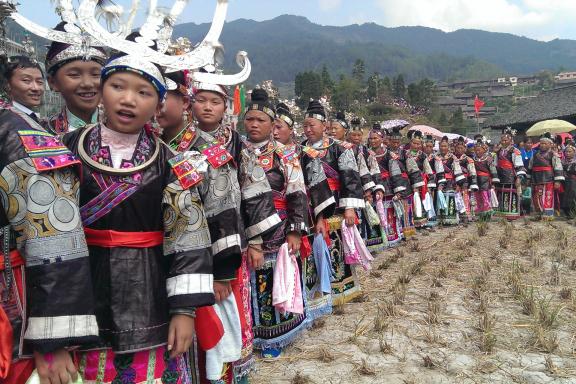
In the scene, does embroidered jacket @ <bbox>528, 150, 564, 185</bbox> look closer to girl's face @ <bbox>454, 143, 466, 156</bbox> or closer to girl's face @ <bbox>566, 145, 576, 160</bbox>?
girl's face @ <bbox>566, 145, 576, 160</bbox>

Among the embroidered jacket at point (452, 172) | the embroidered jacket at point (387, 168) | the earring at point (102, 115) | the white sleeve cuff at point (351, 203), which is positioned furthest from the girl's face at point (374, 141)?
the earring at point (102, 115)

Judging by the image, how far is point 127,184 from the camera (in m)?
2.05

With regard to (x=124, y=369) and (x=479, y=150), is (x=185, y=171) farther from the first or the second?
(x=479, y=150)

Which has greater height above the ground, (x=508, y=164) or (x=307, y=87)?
(x=307, y=87)

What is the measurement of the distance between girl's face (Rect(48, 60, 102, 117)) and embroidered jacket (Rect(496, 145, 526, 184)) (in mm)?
12869

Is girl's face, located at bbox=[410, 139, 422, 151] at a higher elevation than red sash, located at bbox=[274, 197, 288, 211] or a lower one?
higher

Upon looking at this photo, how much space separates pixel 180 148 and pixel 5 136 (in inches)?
47.0

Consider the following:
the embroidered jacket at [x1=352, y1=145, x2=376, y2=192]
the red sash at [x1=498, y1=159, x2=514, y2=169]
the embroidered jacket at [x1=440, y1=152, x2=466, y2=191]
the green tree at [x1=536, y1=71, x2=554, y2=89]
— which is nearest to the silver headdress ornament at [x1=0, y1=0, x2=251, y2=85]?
the embroidered jacket at [x1=352, y1=145, x2=376, y2=192]

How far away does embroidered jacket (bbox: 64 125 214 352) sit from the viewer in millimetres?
2033

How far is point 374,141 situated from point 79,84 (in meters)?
7.44

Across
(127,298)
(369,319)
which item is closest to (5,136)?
(127,298)

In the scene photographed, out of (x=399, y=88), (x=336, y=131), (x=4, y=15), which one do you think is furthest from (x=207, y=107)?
(x=399, y=88)

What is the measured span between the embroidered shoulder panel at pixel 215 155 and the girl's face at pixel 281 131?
2138 millimetres

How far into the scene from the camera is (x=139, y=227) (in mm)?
2088
